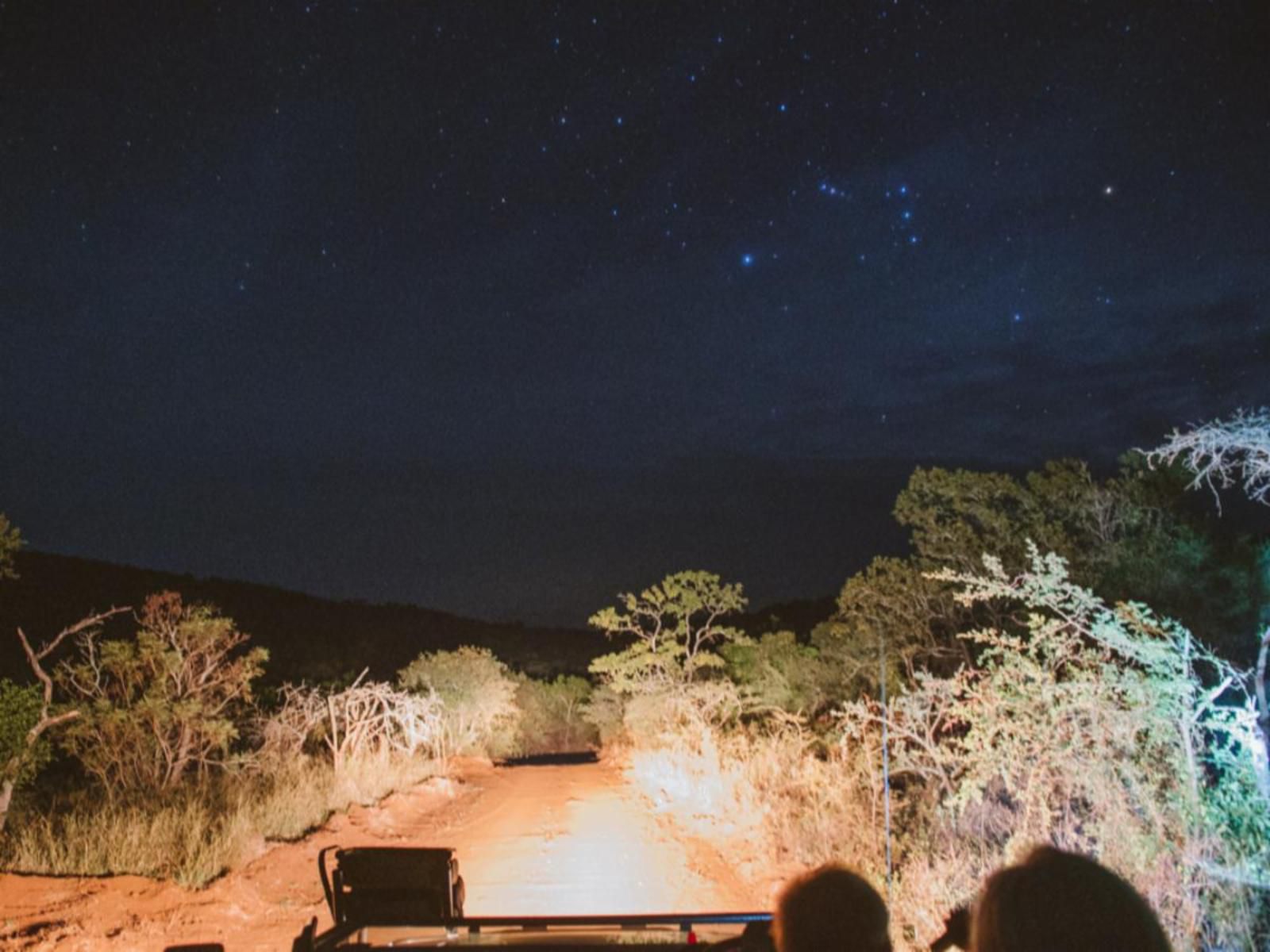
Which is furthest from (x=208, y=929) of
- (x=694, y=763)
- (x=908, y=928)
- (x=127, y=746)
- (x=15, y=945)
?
(x=694, y=763)

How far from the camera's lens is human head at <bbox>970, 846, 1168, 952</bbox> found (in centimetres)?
154

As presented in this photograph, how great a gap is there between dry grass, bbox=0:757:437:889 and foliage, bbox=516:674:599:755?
20301 mm

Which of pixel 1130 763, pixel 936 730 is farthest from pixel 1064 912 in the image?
pixel 936 730

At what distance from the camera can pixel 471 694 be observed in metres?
26.6

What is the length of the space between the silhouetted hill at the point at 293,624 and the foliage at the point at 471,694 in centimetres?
509

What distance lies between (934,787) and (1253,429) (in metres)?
5.69

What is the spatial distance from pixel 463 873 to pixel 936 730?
637 cm

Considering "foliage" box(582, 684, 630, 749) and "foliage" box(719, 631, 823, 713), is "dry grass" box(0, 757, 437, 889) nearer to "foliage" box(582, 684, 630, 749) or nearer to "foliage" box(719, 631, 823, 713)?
"foliage" box(719, 631, 823, 713)

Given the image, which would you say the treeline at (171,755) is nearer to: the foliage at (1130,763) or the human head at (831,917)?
the foliage at (1130,763)

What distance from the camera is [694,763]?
15.5m

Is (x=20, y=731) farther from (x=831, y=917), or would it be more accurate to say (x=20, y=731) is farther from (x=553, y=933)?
(x=831, y=917)

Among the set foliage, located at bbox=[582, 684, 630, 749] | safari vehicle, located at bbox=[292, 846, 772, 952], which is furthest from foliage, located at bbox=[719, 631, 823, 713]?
safari vehicle, located at bbox=[292, 846, 772, 952]

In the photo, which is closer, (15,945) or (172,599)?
(15,945)

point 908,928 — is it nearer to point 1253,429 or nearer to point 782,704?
point 1253,429
